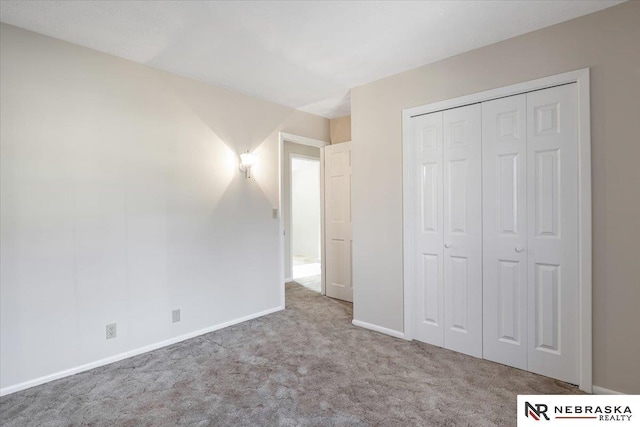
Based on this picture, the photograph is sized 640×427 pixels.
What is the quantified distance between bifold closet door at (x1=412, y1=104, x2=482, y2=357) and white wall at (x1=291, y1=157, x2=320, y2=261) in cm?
551

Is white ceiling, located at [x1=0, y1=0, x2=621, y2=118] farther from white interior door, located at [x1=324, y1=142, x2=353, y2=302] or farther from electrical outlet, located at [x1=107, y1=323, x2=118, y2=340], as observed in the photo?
electrical outlet, located at [x1=107, y1=323, x2=118, y2=340]

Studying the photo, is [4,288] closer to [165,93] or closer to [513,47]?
[165,93]

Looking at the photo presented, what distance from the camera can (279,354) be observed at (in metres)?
2.87

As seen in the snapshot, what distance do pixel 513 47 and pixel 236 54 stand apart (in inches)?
88.1

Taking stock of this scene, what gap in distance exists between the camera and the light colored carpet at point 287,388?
1996 mm

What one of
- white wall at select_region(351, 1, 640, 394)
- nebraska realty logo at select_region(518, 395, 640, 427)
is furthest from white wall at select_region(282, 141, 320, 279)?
nebraska realty logo at select_region(518, 395, 640, 427)

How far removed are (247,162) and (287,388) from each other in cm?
236

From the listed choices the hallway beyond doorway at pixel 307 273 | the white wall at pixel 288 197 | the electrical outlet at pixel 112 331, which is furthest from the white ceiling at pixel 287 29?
the hallway beyond doorway at pixel 307 273

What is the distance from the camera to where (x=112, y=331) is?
9.11ft

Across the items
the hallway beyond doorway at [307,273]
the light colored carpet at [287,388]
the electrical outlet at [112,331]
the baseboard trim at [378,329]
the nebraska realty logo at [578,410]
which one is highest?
the electrical outlet at [112,331]

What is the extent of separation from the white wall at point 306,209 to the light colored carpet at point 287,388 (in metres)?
5.52

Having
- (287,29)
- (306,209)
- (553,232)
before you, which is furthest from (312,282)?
(287,29)

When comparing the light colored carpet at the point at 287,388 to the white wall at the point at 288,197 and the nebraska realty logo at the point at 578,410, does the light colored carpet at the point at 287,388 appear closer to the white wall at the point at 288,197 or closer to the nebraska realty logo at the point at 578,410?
the nebraska realty logo at the point at 578,410

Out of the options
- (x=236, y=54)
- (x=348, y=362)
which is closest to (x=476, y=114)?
(x=236, y=54)
